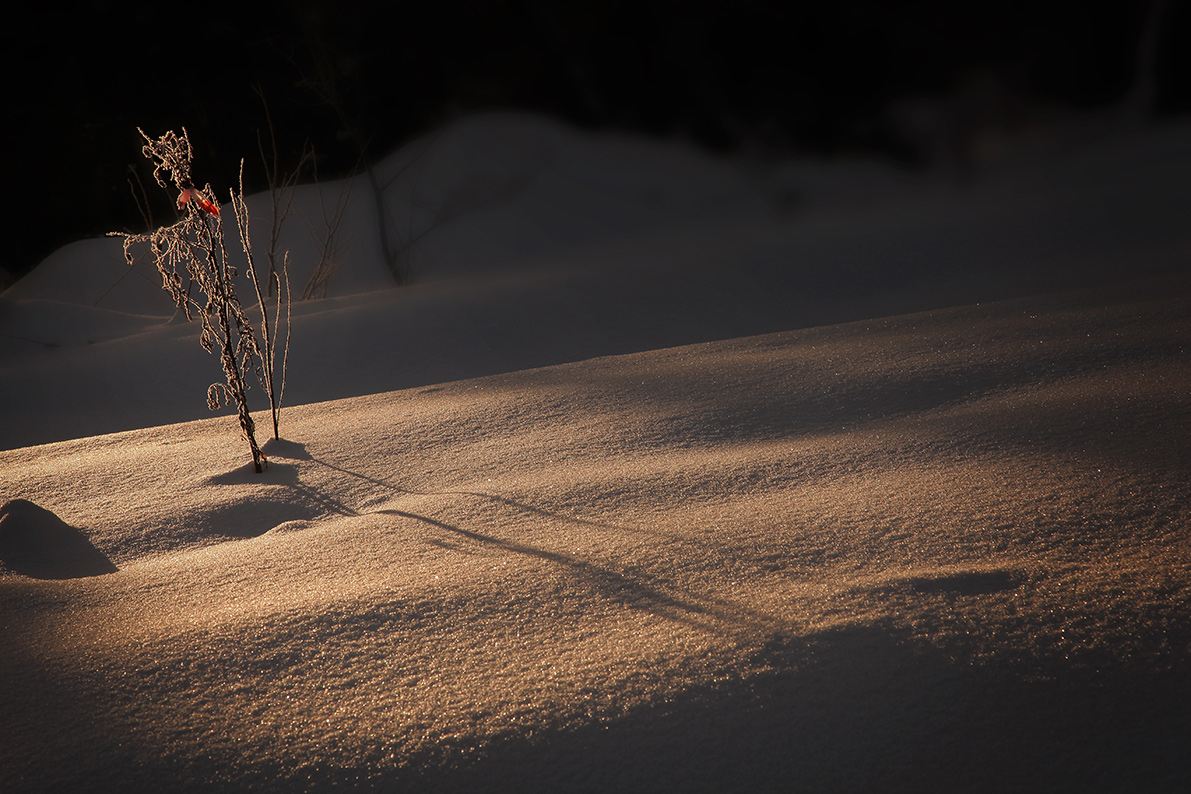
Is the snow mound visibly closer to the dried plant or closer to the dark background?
the dried plant

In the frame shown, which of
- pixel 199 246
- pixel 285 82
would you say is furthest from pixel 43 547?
pixel 285 82

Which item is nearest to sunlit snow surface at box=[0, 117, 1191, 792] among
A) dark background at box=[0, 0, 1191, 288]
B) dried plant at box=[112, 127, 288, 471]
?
dried plant at box=[112, 127, 288, 471]

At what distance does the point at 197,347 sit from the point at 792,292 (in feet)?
7.14

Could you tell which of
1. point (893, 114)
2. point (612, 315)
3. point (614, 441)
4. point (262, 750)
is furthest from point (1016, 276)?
point (262, 750)

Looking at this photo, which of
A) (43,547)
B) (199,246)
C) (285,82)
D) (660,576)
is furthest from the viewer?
(285,82)

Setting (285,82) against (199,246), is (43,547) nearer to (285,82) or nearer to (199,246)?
(199,246)

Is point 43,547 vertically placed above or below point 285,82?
below

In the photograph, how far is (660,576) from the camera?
2.70 ft

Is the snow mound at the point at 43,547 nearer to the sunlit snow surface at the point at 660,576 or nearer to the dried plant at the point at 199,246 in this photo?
the sunlit snow surface at the point at 660,576

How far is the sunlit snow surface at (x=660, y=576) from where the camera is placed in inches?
23.4

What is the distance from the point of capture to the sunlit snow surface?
23.4 inches

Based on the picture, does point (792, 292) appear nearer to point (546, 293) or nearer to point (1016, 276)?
point (1016, 276)

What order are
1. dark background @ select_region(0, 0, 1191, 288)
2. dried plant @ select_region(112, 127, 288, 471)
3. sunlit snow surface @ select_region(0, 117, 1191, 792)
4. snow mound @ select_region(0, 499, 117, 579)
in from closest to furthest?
sunlit snow surface @ select_region(0, 117, 1191, 792)
snow mound @ select_region(0, 499, 117, 579)
dried plant @ select_region(112, 127, 288, 471)
dark background @ select_region(0, 0, 1191, 288)

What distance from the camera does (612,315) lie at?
2.84 meters
